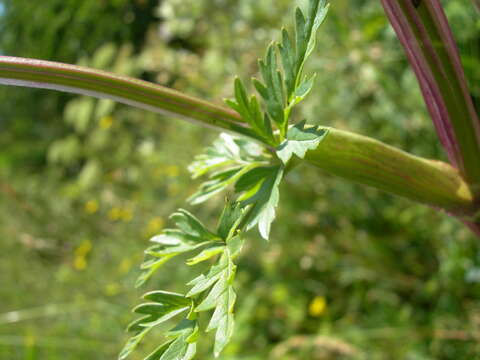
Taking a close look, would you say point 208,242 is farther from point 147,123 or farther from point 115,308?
point 147,123

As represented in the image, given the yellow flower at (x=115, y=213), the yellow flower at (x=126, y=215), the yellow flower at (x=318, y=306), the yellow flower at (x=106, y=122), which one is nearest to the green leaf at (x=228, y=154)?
the yellow flower at (x=318, y=306)

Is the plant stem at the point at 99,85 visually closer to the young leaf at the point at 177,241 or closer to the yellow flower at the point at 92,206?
the young leaf at the point at 177,241

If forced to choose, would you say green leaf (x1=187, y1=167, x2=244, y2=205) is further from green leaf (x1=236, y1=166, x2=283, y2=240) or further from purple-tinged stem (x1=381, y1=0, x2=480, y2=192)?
purple-tinged stem (x1=381, y1=0, x2=480, y2=192)

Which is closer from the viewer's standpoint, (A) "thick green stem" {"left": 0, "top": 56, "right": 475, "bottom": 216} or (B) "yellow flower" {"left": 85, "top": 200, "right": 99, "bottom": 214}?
(A) "thick green stem" {"left": 0, "top": 56, "right": 475, "bottom": 216}

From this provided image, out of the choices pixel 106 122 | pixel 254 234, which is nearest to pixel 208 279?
pixel 254 234

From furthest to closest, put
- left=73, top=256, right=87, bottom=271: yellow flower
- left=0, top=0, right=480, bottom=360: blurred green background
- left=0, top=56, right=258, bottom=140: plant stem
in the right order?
left=73, top=256, right=87, bottom=271: yellow flower, left=0, top=0, right=480, bottom=360: blurred green background, left=0, top=56, right=258, bottom=140: plant stem

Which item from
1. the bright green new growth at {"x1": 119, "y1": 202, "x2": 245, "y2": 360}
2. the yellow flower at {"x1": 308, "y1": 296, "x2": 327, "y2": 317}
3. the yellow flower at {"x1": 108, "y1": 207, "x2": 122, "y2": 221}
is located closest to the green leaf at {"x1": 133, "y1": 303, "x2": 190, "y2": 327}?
the bright green new growth at {"x1": 119, "y1": 202, "x2": 245, "y2": 360}

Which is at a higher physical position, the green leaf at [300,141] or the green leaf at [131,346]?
the green leaf at [300,141]
